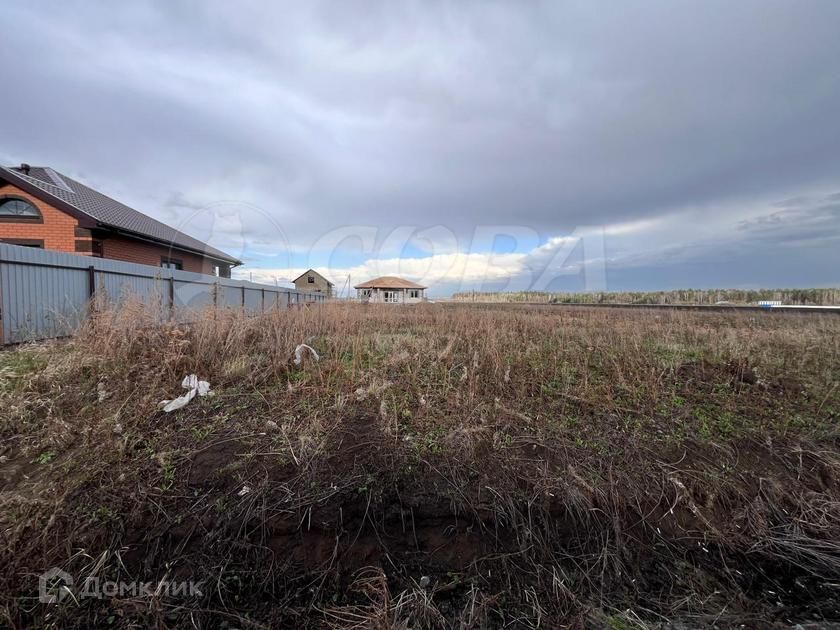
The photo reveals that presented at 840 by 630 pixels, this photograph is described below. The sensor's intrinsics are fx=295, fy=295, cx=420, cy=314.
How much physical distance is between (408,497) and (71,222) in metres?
13.6

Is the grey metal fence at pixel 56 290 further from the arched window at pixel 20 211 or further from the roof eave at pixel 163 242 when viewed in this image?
the arched window at pixel 20 211

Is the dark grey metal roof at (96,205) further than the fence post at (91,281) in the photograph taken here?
Yes

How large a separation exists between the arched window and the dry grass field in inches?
397

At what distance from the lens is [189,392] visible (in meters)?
2.85

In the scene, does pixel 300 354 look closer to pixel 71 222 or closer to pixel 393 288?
pixel 71 222

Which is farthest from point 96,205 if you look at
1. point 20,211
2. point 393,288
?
point 393,288

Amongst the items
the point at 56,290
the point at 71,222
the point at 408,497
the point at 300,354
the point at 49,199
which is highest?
the point at 49,199

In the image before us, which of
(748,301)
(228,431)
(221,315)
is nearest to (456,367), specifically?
(228,431)

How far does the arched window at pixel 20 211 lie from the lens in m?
9.11

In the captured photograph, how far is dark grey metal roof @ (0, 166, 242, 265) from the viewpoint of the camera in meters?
9.10

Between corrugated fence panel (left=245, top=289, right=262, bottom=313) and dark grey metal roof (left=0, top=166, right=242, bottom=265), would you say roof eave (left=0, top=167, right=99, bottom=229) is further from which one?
corrugated fence panel (left=245, top=289, right=262, bottom=313)

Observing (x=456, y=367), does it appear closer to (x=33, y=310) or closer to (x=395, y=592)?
(x=395, y=592)

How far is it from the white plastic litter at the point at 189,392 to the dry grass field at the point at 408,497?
0.09 meters

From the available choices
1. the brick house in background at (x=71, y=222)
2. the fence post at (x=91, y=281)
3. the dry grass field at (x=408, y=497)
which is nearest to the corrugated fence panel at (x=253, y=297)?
Answer: the brick house in background at (x=71, y=222)
